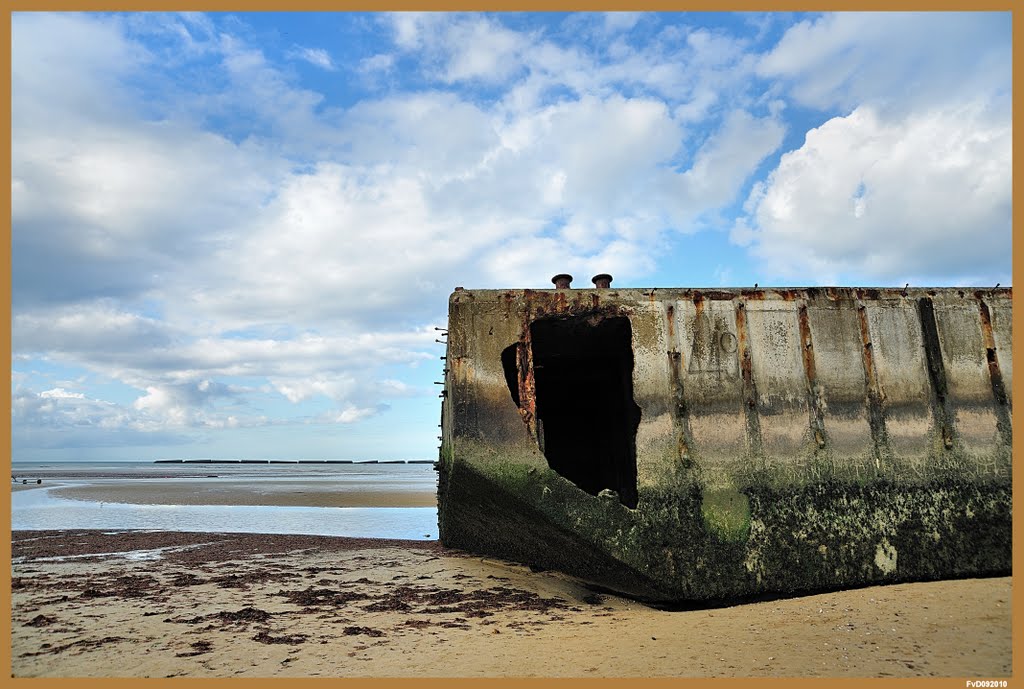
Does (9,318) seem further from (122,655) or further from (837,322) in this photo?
(837,322)

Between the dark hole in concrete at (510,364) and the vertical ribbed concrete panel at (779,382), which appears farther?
the dark hole in concrete at (510,364)

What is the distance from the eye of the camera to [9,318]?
3.56 meters

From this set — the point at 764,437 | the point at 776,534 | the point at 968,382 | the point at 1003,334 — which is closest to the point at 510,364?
the point at 764,437

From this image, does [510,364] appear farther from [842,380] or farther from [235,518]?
[235,518]

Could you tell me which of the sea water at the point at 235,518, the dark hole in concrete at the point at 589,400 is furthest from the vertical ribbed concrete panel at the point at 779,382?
the sea water at the point at 235,518

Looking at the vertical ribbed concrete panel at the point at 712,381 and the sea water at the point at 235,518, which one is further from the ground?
the vertical ribbed concrete panel at the point at 712,381

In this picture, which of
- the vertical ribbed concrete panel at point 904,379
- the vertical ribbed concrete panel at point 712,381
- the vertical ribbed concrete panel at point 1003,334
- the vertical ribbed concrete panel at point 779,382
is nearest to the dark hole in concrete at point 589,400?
the vertical ribbed concrete panel at point 712,381

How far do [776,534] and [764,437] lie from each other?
786 mm

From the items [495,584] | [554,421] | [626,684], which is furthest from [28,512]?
[626,684]

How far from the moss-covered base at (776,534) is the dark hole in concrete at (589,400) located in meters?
0.60

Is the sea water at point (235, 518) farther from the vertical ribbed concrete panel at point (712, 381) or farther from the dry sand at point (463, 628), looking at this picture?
the vertical ribbed concrete panel at point (712, 381)

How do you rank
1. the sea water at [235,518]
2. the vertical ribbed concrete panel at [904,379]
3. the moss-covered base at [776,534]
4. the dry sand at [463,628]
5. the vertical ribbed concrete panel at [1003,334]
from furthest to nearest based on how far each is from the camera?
the sea water at [235,518]
the vertical ribbed concrete panel at [1003,334]
the vertical ribbed concrete panel at [904,379]
the moss-covered base at [776,534]
the dry sand at [463,628]

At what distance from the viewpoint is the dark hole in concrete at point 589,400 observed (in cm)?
614

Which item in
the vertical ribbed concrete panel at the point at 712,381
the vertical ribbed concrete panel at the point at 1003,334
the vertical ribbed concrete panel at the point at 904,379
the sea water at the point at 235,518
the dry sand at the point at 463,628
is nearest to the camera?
the dry sand at the point at 463,628
